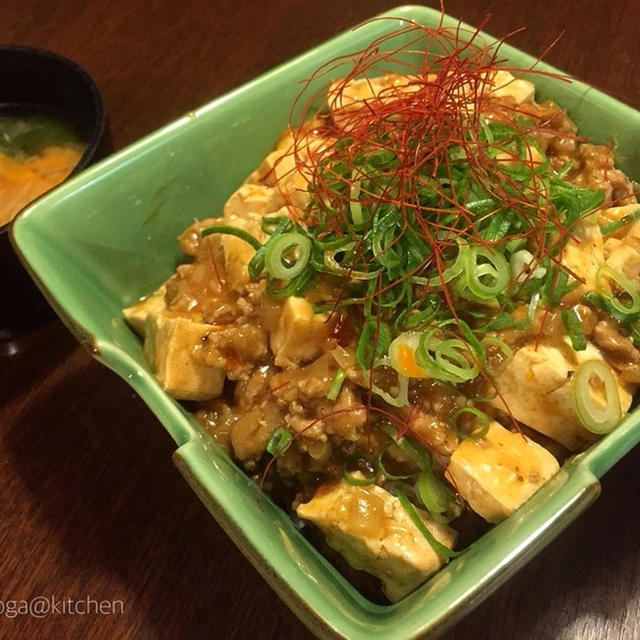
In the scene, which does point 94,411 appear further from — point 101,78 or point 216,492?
point 101,78

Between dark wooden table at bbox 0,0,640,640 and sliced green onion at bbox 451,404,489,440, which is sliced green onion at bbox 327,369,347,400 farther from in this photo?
dark wooden table at bbox 0,0,640,640

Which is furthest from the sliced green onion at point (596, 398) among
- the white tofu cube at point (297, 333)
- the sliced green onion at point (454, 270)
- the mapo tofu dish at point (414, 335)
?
the white tofu cube at point (297, 333)

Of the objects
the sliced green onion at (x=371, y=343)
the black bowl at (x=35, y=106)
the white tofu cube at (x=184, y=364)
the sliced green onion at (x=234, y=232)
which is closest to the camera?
the sliced green onion at (x=371, y=343)

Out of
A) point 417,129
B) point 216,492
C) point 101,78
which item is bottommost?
point 101,78

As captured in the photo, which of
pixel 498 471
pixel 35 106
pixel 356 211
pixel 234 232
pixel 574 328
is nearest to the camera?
pixel 498 471

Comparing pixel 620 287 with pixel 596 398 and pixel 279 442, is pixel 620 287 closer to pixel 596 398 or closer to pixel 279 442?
pixel 596 398

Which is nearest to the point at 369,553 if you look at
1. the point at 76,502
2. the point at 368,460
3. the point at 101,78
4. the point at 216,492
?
the point at 368,460

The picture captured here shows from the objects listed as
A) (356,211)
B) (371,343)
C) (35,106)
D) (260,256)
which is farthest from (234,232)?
(35,106)

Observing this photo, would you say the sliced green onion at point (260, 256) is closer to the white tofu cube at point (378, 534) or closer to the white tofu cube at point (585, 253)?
the white tofu cube at point (378, 534)
